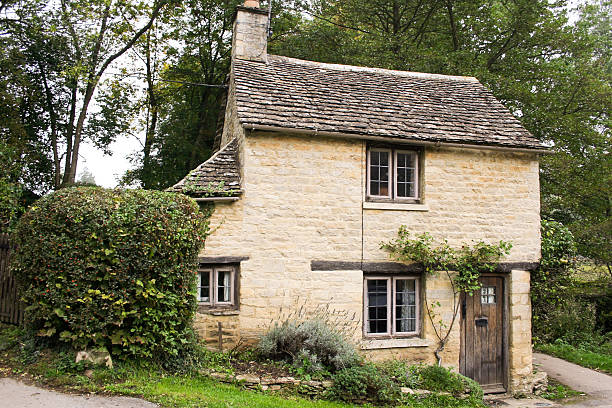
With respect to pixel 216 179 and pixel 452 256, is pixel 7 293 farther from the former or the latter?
pixel 452 256

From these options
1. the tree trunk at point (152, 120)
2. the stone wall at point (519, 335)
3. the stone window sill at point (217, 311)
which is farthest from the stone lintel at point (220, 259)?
the tree trunk at point (152, 120)

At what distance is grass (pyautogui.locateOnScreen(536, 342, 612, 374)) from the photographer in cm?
1329

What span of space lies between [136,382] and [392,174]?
22.8 feet

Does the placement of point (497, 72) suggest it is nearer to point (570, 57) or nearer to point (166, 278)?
point (570, 57)

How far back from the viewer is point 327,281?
1016 cm

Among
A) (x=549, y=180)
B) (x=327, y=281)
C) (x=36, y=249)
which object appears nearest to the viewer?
(x=36, y=249)

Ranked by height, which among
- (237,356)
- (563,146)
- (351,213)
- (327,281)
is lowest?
(237,356)

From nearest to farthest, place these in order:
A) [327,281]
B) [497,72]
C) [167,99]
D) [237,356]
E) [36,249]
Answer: [36,249], [237,356], [327,281], [497,72], [167,99]

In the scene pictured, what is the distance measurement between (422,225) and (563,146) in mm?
12467

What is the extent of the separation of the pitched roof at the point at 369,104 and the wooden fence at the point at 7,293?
17.4ft

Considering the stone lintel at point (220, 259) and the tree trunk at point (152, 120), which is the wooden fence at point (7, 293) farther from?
the tree trunk at point (152, 120)

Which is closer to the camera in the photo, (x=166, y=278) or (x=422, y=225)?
(x=166, y=278)

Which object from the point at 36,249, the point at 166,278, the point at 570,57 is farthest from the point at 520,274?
the point at 570,57

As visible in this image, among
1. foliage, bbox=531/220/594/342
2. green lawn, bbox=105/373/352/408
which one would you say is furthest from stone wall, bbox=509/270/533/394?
→ green lawn, bbox=105/373/352/408
